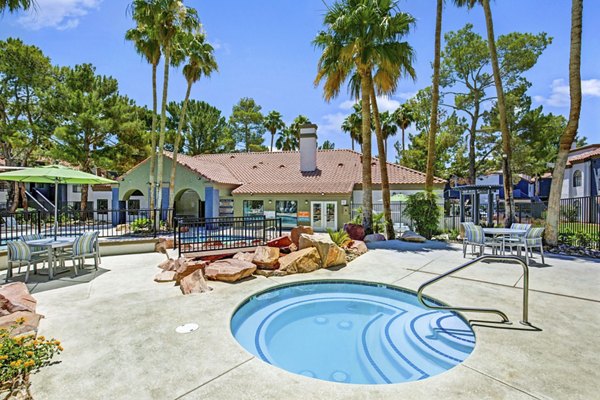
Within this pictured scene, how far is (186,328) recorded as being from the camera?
460 cm

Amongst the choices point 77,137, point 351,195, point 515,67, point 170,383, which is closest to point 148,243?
point 170,383

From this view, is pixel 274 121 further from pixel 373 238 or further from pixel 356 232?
pixel 373 238

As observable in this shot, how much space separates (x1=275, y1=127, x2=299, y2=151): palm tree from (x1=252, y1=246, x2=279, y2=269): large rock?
3424cm

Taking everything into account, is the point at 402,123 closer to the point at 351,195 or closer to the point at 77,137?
the point at 351,195

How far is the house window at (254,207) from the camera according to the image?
2278 cm

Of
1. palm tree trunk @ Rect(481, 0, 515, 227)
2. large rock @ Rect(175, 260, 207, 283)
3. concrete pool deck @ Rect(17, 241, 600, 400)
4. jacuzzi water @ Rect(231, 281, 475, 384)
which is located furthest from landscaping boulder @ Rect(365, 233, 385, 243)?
large rock @ Rect(175, 260, 207, 283)

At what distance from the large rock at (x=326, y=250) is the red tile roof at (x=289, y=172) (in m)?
11.4

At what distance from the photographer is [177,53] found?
18.4 metres

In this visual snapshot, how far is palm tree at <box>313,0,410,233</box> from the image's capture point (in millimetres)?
13305

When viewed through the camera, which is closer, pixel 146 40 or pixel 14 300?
pixel 14 300

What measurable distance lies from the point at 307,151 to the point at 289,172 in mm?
A: 2316

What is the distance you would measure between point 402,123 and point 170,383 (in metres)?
38.8

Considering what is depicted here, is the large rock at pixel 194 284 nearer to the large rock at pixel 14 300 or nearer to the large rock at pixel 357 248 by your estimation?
the large rock at pixel 14 300

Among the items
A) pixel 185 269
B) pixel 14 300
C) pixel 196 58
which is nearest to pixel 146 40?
pixel 196 58
